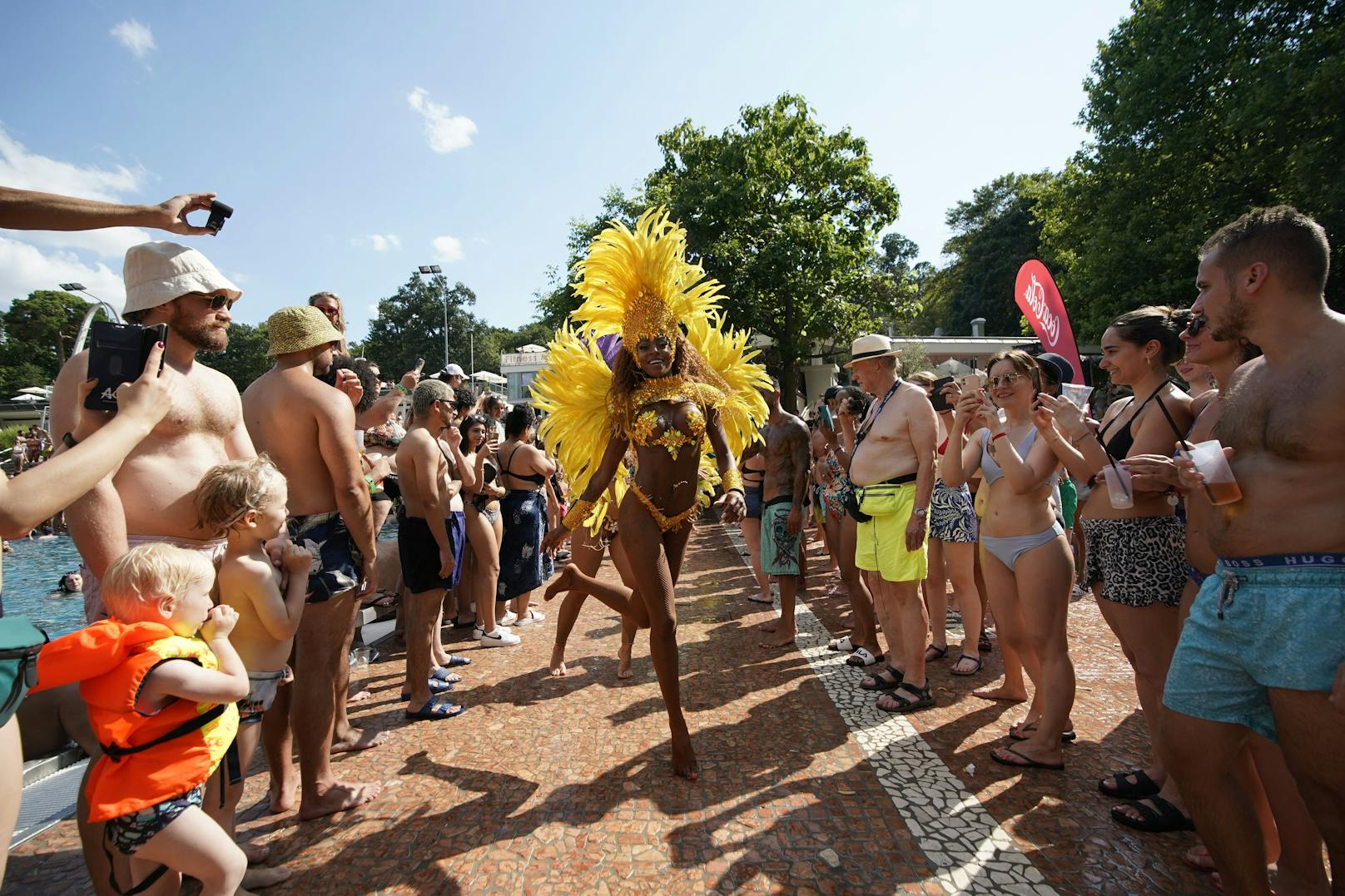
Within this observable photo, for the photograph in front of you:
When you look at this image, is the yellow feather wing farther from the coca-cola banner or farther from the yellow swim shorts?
the coca-cola banner

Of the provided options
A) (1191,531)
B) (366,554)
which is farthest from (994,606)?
(366,554)

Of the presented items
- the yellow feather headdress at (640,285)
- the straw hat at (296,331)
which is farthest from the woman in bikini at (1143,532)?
the straw hat at (296,331)

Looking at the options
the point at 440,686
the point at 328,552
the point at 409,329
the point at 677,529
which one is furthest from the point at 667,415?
the point at 409,329

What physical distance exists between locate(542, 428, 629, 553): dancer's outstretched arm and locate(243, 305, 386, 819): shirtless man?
0.97 meters

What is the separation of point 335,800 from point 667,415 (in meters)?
2.49

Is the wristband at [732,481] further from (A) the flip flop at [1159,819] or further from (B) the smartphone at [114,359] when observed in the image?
(B) the smartphone at [114,359]

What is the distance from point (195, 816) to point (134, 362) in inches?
53.4

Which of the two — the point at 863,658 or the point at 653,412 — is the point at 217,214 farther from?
the point at 863,658

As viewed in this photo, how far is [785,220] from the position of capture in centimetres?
2164

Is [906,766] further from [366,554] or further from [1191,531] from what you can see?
[366,554]

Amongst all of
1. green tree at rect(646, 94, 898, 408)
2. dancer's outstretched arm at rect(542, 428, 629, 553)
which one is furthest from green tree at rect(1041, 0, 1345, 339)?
dancer's outstretched arm at rect(542, 428, 629, 553)

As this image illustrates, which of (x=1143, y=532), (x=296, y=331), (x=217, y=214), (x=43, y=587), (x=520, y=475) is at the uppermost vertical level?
(x=217, y=214)

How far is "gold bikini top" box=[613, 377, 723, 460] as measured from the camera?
3576 millimetres

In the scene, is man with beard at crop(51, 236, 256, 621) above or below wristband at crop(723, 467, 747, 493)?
above
